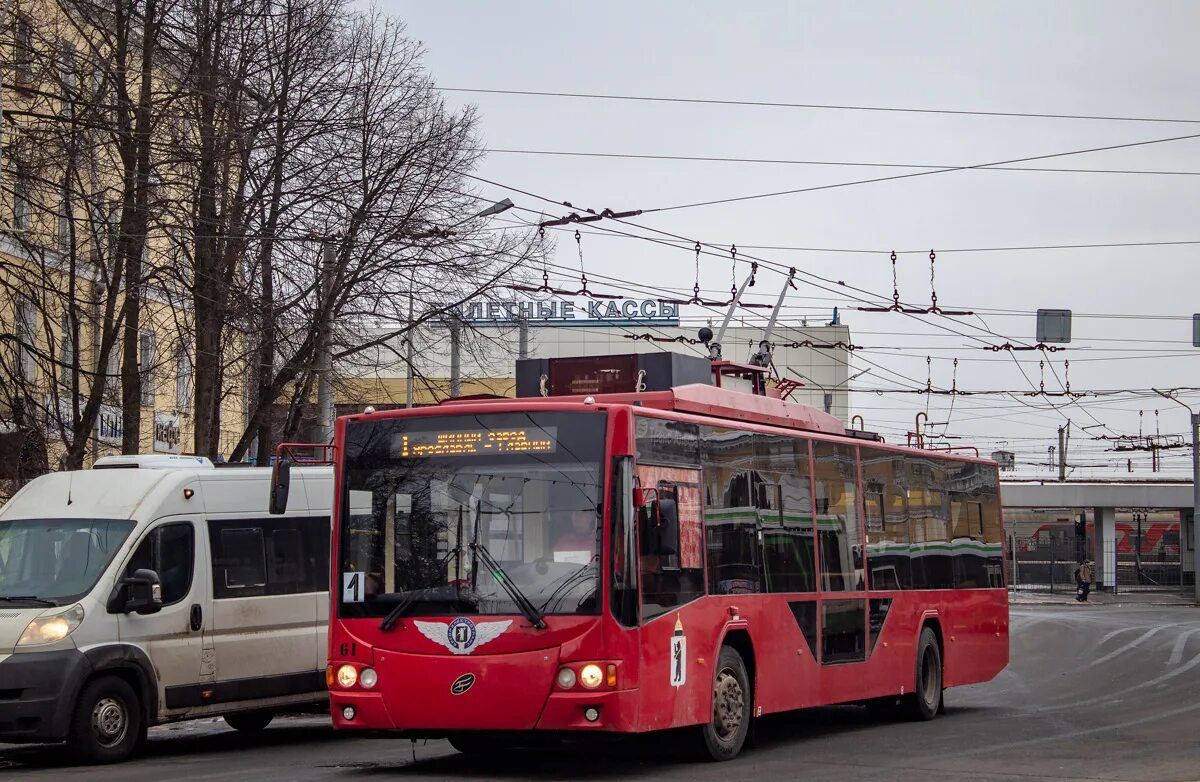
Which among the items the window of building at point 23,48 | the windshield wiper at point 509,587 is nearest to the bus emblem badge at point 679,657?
the windshield wiper at point 509,587

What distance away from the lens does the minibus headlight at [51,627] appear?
13023 millimetres

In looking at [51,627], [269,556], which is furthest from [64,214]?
[51,627]

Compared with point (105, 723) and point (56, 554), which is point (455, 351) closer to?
point (56, 554)

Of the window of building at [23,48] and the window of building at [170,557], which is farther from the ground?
the window of building at [23,48]

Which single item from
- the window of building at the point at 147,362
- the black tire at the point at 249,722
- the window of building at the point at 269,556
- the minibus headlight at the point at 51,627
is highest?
the window of building at the point at 147,362

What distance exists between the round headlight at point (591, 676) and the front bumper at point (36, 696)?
178 inches

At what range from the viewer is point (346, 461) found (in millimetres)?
12508

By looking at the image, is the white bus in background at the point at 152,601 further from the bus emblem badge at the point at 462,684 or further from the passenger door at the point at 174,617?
the bus emblem badge at the point at 462,684

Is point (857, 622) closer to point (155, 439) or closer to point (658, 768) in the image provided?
point (658, 768)

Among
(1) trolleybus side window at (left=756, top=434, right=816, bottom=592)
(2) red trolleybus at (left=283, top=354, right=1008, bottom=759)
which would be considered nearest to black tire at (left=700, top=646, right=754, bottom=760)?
(2) red trolleybus at (left=283, top=354, right=1008, bottom=759)

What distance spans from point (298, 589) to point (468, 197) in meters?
10.4

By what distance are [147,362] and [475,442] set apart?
1652 centimetres

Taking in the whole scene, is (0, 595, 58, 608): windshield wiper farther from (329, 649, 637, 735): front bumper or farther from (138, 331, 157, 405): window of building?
(138, 331, 157, 405): window of building

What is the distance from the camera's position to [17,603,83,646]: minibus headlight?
13023 millimetres
